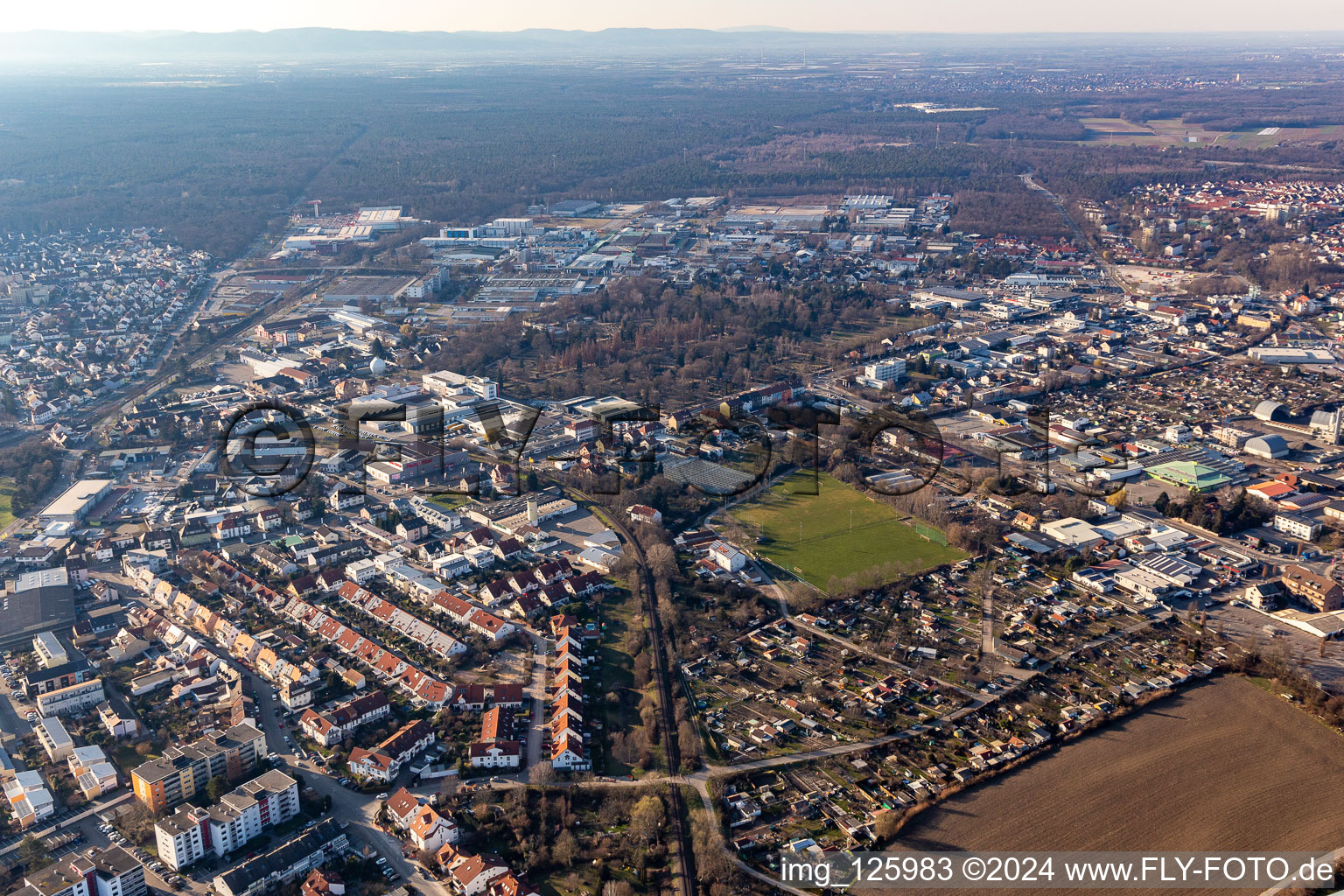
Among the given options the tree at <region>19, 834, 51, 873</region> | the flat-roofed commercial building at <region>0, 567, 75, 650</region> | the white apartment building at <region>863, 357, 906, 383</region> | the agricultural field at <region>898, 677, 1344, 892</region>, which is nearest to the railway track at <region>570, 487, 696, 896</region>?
the agricultural field at <region>898, 677, 1344, 892</region>

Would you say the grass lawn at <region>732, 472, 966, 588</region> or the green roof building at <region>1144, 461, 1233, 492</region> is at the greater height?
the green roof building at <region>1144, 461, 1233, 492</region>

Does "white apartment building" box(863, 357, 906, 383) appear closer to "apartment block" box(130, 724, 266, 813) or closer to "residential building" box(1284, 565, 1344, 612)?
"residential building" box(1284, 565, 1344, 612)

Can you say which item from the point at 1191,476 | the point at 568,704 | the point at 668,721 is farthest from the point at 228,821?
the point at 1191,476

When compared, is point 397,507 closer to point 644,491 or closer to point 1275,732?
point 644,491

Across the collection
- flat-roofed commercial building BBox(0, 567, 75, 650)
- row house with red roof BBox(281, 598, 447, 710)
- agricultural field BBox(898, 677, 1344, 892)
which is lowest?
agricultural field BBox(898, 677, 1344, 892)

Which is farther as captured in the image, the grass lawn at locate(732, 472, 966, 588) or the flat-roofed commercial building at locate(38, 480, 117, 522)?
the flat-roofed commercial building at locate(38, 480, 117, 522)

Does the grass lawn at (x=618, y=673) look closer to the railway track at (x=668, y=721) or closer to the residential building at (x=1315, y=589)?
the railway track at (x=668, y=721)

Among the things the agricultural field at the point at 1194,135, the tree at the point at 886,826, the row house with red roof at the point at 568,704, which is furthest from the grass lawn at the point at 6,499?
the agricultural field at the point at 1194,135

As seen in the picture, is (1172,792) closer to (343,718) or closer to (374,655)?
(343,718)
